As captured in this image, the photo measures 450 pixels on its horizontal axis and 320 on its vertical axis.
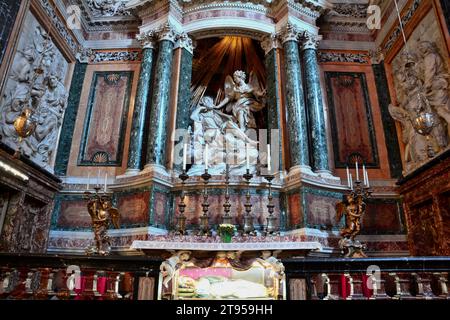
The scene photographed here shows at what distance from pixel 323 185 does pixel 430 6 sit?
383cm

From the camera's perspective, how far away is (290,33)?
7.79 metres

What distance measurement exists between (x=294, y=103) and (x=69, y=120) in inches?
194

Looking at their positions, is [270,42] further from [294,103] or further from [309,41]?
[294,103]

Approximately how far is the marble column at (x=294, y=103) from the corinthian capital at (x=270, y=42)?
155 mm

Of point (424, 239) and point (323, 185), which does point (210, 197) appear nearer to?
point (323, 185)

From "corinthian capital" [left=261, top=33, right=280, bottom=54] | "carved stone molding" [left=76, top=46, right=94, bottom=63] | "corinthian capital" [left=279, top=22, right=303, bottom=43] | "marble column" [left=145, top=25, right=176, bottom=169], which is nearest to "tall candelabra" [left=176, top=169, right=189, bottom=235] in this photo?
"marble column" [left=145, top=25, right=176, bottom=169]

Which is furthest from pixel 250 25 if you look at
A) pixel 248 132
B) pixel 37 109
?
pixel 37 109

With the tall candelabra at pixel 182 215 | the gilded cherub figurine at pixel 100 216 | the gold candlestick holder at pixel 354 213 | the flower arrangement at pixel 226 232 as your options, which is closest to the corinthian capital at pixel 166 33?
the tall candelabra at pixel 182 215

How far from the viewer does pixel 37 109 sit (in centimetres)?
685

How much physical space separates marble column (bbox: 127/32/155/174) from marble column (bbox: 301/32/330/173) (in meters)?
3.43

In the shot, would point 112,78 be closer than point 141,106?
No

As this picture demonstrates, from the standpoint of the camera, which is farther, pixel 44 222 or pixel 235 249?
pixel 44 222

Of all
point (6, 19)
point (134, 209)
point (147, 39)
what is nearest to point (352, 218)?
point (134, 209)

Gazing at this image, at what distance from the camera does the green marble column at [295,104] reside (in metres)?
6.89
